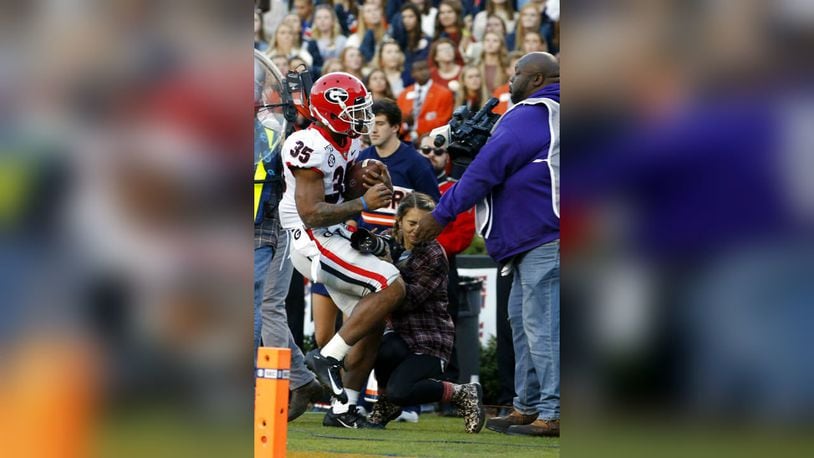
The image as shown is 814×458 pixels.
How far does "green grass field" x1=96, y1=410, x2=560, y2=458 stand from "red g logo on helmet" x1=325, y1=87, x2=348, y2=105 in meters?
2.08

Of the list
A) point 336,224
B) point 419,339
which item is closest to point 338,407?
point 419,339

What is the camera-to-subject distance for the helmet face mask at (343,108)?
275 inches

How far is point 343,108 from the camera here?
698 cm

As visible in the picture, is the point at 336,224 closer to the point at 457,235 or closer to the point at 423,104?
the point at 457,235

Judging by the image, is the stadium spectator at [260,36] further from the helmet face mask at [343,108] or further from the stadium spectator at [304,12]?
the helmet face mask at [343,108]

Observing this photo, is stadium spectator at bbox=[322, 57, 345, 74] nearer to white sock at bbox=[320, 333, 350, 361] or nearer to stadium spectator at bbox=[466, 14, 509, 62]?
stadium spectator at bbox=[466, 14, 509, 62]

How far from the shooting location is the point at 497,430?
6.86 m

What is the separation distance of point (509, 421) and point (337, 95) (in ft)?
7.58

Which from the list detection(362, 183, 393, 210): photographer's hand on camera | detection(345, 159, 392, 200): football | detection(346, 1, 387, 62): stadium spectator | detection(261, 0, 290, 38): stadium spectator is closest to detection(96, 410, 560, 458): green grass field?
detection(362, 183, 393, 210): photographer's hand on camera

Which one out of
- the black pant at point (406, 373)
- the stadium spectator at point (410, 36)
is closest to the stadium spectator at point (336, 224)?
the black pant at point (406, 373)
